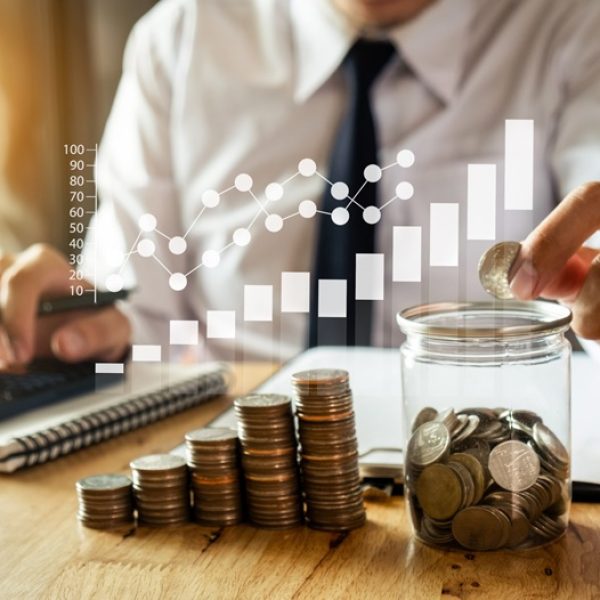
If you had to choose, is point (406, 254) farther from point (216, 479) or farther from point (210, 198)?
point (216, 479)

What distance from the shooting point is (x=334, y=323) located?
148cm

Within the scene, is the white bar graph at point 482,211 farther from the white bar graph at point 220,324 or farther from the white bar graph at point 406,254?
the white bar graph at point 220,324

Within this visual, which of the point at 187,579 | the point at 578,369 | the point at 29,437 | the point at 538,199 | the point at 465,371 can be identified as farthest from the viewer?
the point at 538,199

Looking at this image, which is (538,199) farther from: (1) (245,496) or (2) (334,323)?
(1) (245,496)

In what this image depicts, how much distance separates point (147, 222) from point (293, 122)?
0.91 feet

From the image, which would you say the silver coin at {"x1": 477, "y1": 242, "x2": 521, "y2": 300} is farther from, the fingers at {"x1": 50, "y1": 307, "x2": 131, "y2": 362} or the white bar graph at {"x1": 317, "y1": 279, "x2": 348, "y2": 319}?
the fingers at {"x1": 50, "y1": 307, "x2": 131, "y2": 362}

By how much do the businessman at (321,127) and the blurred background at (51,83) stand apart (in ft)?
0.13

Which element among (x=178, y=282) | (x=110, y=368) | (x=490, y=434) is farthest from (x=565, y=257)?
(x=178, y=282)

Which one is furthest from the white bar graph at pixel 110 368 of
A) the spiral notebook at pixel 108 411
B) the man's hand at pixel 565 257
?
the man's hand at pixel 565 257

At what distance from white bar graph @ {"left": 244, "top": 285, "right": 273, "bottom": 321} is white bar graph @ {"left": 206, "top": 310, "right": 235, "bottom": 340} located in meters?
0.04

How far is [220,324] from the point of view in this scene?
162cm

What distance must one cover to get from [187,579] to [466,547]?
0.74ft

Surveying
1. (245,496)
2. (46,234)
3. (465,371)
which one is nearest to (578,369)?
(465,371)

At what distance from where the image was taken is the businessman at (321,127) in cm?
145
